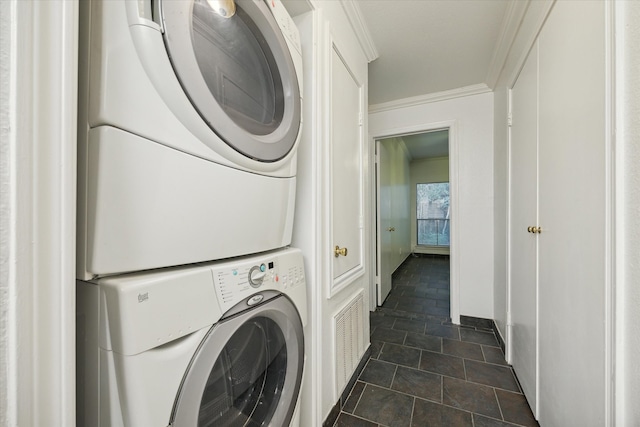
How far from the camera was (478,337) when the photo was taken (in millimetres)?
2158

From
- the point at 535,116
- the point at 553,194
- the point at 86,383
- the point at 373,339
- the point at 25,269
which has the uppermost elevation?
the point at 535,116

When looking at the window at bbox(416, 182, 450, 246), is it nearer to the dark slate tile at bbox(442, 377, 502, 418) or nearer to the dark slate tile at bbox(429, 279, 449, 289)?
the dark slate tile at bbox(429, 279, 449, 289)

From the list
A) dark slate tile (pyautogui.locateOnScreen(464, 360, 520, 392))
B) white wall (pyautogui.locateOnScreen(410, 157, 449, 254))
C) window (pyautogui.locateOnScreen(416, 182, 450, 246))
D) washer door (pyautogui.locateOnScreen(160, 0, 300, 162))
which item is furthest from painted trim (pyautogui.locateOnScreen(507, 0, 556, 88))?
window (pyautogui.locateOnScreen(416, 182, 450, 246))

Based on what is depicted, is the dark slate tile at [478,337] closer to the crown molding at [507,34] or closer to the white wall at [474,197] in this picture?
the white wall at [474,197]

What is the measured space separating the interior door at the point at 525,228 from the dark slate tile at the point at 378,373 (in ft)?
2.50

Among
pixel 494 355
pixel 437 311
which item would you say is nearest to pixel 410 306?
pixel 437 311

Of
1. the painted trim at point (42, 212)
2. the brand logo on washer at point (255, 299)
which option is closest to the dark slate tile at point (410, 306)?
the brand logo on washer at point (255, 299)

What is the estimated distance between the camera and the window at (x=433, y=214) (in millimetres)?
6133

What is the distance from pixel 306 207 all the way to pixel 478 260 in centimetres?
216

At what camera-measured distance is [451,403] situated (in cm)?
141

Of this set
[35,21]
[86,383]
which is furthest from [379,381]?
[35,21]

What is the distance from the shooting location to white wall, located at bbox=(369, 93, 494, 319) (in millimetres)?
2369

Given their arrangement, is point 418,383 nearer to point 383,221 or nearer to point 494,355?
point 494,355

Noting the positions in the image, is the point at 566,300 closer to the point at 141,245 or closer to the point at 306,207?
the point at 306,207
